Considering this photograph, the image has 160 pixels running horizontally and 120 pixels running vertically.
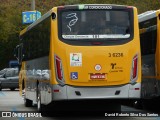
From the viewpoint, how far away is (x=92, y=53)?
50.0 ft

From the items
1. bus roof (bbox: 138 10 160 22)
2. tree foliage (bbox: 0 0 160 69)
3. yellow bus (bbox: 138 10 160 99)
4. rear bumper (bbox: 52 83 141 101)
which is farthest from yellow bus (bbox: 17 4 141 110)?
tree foliage (bbox: 0 0 160 69)

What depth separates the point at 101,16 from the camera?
51.3 ft

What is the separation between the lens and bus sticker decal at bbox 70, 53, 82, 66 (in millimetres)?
15109

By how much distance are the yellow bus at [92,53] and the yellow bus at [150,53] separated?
194cm

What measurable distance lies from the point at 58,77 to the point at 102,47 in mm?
1438

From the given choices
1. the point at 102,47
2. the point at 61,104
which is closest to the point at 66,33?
the point at 102,47

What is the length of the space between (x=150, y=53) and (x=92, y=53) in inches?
137

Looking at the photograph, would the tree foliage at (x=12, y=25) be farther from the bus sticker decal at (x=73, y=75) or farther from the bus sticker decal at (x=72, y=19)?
the bus sticker decal at (x=73, y=75)

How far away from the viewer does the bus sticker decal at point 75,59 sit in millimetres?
15109

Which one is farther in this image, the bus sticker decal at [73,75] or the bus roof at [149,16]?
the bus roof at [149,16]

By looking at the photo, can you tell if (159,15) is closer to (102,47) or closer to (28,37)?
(102,47)

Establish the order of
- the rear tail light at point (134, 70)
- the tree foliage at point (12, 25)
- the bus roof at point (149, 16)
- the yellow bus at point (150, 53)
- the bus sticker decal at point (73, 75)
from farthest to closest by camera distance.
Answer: the tree foliage at point (12, 25)
the bus roof at point (149, 16)
the yellow bus at point (150, 53)
the rear tail light at point (134, 70)
the bus sticker decal at point (73, 75)

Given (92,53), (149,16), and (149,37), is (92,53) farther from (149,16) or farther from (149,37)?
(149,16)

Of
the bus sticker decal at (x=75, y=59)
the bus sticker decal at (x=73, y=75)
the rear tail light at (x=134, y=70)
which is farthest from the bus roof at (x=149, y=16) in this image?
the bus sticker decal at (x=73, y=75)
